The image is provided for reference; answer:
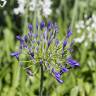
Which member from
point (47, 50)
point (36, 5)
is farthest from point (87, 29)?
point (47, 50)

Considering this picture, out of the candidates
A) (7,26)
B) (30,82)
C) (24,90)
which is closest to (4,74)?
(30,82)

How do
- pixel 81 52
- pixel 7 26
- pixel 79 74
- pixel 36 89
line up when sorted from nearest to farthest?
pixel 36 89
pixel 79 74
pixel 81 52
pixel 7 26

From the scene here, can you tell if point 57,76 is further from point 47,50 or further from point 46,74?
point 46,74

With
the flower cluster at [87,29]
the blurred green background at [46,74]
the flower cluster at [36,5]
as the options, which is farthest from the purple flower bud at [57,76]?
the flower cluster at [87,29]

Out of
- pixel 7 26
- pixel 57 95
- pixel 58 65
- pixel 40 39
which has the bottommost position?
pixel 57 95

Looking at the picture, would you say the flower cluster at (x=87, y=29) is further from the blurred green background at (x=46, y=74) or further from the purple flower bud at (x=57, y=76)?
the purple flower bud at (x=57, y=76)

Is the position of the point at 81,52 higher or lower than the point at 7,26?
lower

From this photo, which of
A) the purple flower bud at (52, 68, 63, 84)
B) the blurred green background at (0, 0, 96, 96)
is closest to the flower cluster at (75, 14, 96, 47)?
the blurred green background at (0, 0, 96, 96)

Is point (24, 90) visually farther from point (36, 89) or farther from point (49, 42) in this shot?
point (49, 42)
